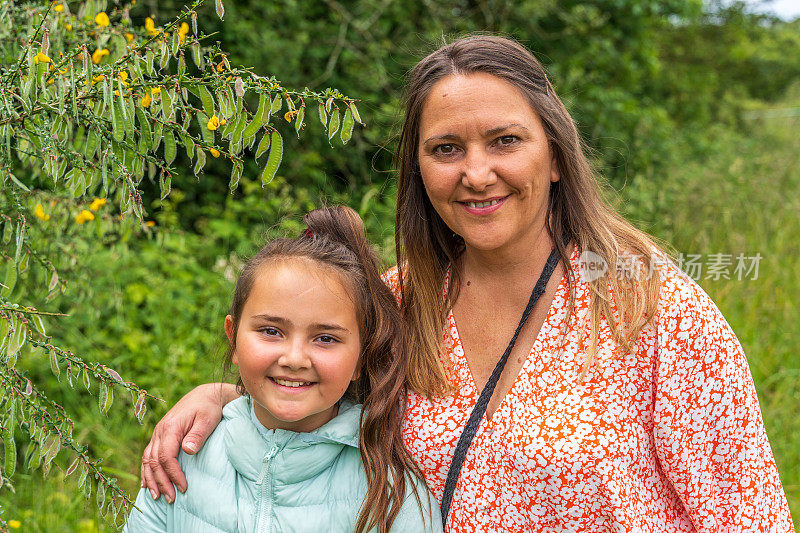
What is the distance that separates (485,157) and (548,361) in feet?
1.68

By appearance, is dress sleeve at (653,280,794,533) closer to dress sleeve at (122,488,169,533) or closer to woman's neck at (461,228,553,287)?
woman's neck at (461,228,553,287)

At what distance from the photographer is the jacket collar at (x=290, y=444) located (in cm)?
196

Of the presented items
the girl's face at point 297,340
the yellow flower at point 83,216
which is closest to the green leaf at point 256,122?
the girl's face at point 297,340

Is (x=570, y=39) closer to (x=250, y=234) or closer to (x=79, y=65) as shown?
(x=250, y=234)

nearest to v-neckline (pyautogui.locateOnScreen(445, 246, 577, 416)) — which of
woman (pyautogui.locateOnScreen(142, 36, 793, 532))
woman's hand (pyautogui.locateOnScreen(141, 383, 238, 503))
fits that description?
woman (pyautogui.locateOnScreen(142, 36, 793, 532))

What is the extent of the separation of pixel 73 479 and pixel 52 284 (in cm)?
167

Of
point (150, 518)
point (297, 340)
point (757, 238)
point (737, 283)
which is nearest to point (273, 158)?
point (297, 340)

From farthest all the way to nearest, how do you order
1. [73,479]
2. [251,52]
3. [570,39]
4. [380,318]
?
1. [570,39]
2. [251,52]
3. [73,479]
4. [380,318]

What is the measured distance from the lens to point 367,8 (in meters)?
5.76

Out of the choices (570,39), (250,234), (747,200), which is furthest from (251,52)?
(747,200)

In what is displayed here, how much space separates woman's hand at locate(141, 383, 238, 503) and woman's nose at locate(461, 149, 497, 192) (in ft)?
2.90

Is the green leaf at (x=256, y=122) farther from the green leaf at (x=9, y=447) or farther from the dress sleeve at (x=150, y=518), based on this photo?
the dress sleeve at (x=150, y=518)

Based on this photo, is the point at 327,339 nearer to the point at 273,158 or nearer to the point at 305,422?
the point at 305,422

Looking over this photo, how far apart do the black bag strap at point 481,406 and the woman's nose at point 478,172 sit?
11.3 inches
